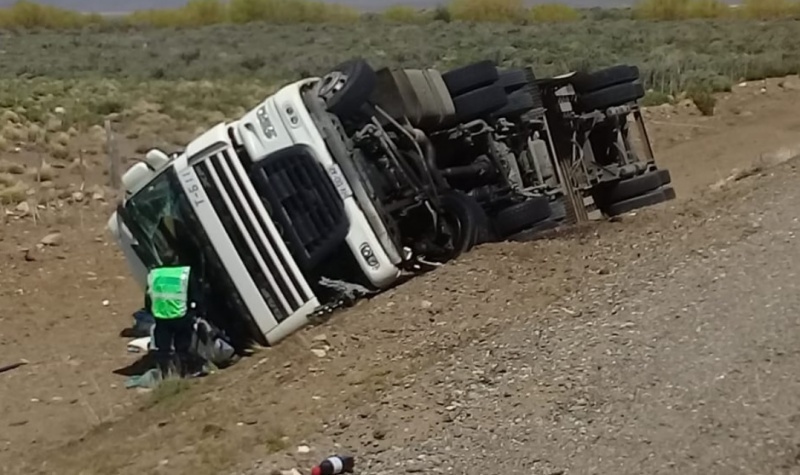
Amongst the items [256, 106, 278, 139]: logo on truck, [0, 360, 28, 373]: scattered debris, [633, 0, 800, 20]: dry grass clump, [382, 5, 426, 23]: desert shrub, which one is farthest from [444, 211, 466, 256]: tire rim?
[382, 5, 426, 23]: desert shrub

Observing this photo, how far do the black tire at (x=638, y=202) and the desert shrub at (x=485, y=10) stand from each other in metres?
63.5

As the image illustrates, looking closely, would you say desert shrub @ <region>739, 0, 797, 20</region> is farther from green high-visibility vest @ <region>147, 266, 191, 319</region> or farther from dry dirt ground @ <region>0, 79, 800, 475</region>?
green high-visibility vest @ <region>147, 266, 191, 319</region>

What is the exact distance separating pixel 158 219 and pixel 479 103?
2.32m

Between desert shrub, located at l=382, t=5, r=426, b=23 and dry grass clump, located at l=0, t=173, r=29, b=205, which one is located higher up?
dry grass clump, located at l=0, t=173, r=29, b=205

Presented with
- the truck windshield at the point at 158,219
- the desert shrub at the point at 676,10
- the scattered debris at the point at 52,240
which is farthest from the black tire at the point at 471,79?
the desert shrub at the point at 676,10

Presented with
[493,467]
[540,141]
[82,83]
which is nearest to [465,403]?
[493,467]

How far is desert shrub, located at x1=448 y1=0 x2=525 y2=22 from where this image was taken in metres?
74.7

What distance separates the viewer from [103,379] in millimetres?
8773

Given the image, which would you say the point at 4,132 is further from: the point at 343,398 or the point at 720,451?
the point at 720,451

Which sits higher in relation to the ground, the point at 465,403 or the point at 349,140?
the point at 349,140

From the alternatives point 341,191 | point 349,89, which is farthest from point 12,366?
point 349,89

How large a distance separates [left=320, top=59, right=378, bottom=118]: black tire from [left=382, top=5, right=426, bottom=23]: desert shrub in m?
65.3

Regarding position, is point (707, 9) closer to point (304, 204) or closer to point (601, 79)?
point (601, 79)

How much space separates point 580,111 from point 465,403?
17.1 ft
